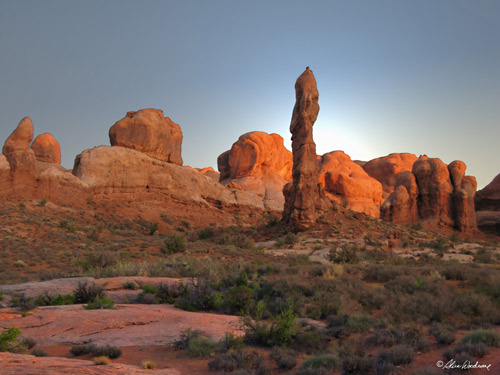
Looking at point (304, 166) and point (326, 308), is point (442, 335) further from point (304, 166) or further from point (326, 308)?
point (304, 166)

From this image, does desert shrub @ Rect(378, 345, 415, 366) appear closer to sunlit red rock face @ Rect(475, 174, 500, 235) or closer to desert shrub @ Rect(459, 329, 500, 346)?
desert shrub @ Rect(459, 329, 500, 346)

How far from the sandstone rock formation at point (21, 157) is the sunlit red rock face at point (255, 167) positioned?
22.0 metres

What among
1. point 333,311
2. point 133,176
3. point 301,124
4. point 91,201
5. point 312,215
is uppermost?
point 301,124

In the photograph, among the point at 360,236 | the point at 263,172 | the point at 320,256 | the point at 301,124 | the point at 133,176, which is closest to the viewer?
the point at 320,256

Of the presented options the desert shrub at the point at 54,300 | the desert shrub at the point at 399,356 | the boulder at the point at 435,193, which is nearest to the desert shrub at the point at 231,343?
the desert shrub at the point at 399,356

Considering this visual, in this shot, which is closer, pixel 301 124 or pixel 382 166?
pixel 301 124

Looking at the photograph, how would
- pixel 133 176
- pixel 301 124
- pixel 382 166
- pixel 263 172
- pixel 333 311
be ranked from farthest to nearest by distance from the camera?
pixel 382 166 < pixel 263 172 < pixel 133 176 < pixel 301 124 < pixel 333 311

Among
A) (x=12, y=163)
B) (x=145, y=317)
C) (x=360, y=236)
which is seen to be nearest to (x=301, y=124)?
(x=360, y=236)

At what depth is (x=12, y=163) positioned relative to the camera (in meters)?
28.8

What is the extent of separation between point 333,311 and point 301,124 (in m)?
23.5

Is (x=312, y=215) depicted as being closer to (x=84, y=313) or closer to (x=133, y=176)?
(x=133, y=176)

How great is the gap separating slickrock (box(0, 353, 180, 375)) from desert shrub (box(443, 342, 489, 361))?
3.96 m

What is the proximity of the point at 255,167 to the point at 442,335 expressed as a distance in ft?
144

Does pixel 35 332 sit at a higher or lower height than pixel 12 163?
lower
